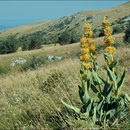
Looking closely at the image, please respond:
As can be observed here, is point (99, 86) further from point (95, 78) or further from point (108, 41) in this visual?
point (108, 41)

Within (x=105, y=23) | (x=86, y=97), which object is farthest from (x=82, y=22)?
(x=86, y=97)

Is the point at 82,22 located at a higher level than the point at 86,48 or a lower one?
lower

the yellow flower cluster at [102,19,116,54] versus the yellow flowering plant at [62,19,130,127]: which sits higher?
the yellow flower cluster at [102,19,116,54]

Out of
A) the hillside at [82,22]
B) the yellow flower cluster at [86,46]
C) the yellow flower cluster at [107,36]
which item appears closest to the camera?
the yellow flower cluster at [86,46]

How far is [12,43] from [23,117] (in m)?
39.8

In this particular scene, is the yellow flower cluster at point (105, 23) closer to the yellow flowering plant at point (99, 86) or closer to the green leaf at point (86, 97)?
the yellow flowering plant at point (99, 86)

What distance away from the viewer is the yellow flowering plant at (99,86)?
2324mm


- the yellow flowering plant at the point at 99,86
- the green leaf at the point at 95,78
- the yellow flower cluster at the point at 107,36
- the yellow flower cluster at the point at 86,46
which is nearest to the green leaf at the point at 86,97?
the yellow flowering plant at the point at 99,86

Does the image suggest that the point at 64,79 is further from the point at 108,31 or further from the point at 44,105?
the point at 108,31

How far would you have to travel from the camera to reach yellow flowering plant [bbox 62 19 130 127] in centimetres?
232

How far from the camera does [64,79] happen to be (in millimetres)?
4887

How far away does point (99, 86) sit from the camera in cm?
249

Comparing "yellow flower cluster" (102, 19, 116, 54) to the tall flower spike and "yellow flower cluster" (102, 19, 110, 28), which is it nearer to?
"yellow flower cluster" (102, 19, 110, 28)

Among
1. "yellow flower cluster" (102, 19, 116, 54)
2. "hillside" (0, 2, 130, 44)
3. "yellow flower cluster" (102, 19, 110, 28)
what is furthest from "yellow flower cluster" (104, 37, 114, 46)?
"hillside" (0, 2, 130, 44)
